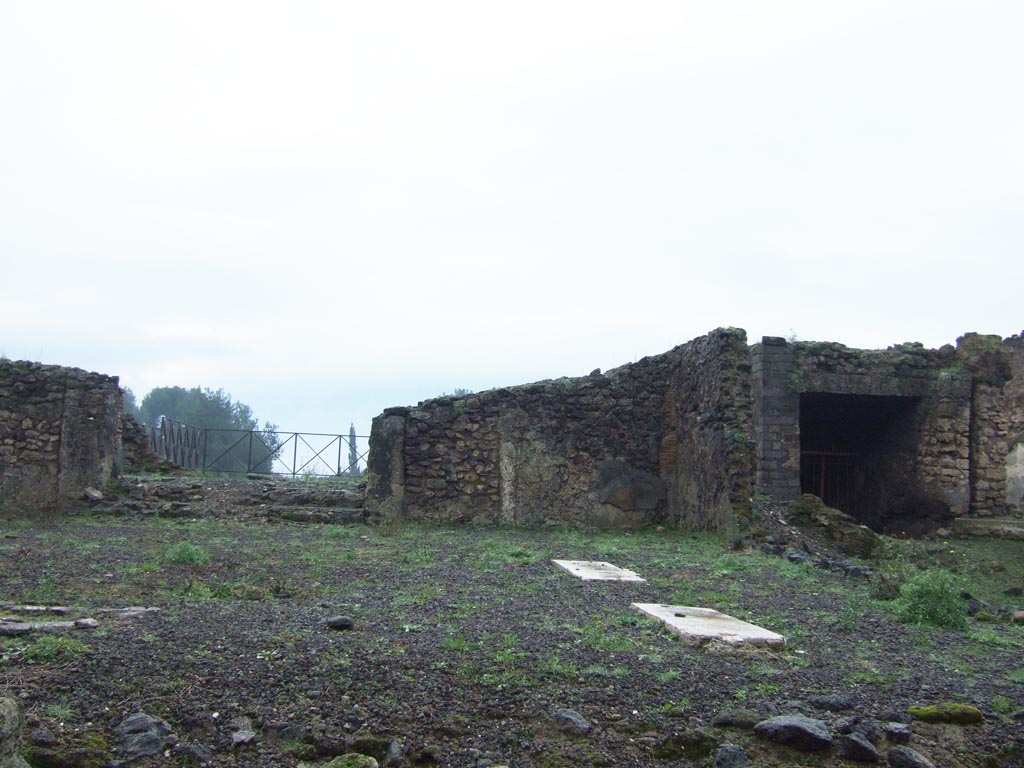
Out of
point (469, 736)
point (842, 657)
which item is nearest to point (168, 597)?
point (469, 736)

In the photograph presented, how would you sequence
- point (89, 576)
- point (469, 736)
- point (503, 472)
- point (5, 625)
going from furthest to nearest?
point (503, 472)
point (89, 576)
point (5, 625)
point (469, 736)

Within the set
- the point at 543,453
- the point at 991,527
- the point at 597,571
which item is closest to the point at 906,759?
the point at 597,571

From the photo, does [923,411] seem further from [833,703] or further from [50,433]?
[50,433]

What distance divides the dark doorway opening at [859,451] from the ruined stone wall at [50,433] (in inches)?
482

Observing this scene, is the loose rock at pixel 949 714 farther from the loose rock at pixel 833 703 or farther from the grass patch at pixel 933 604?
the grass patch at pixel 933 604

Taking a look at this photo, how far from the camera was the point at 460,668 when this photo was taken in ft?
12.7

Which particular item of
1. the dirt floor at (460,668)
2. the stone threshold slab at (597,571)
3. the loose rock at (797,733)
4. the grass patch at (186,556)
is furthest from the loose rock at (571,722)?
the grass patch at (186,556)

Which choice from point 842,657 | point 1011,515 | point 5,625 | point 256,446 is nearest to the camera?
point 5,625

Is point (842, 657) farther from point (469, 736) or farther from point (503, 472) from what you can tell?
point (503, 472)

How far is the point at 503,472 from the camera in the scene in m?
14.1

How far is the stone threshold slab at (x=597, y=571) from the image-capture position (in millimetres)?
7379

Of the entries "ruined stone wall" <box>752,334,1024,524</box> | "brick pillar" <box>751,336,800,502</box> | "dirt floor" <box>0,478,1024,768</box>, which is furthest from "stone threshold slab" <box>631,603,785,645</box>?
"ruined stone wall" <box>752,334,1024,524</box>

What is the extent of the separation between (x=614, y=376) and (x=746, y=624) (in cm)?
920

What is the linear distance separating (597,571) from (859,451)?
11.7m
